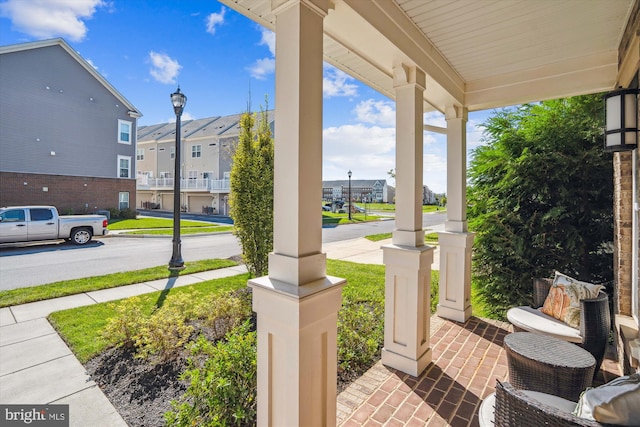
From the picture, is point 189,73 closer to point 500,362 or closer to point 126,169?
point 500,362

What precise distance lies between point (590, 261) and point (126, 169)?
22.4m

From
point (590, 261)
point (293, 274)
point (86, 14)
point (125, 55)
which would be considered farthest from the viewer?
point (125, 55)

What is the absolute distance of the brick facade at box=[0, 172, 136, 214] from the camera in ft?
49.8

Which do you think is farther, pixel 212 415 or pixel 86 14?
pixel 86 14

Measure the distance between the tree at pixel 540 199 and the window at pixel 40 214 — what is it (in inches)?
496

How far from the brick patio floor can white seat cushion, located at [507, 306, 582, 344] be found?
490 millimetres

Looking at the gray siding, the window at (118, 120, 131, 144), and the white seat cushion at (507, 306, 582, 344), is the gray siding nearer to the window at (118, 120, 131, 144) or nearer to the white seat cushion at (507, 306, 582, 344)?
the window at (118, 120, 131, 144)

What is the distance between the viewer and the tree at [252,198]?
18.4 feet

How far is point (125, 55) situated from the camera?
6.29 m

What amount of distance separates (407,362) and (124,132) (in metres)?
22.0

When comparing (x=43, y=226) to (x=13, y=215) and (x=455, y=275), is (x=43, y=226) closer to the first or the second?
(x=13, y=215)

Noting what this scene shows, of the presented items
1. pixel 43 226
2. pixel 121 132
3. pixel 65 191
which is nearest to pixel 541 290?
pixel 43 226

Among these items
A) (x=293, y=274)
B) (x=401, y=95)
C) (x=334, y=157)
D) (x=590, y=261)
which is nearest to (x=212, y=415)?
(x=293, y=274)

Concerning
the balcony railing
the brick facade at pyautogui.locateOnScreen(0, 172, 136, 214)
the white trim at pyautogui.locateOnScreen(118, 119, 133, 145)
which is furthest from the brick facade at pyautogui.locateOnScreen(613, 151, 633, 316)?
the white trim at pyautogui.locateOnScreen(118, 119, 133, 145)
